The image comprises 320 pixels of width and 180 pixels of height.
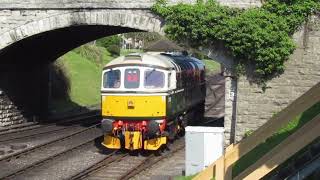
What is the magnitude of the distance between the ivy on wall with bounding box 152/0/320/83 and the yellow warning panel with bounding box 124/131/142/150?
3.57m

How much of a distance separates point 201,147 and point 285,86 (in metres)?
5.54

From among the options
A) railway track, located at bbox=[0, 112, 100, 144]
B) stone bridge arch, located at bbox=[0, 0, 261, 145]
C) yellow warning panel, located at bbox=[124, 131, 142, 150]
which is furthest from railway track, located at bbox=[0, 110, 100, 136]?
yellow warning panel, located at bbox=[124, 131, 142, 150]

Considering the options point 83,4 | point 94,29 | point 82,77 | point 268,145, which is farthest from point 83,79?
point 268,145

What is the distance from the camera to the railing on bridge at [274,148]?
8508 millimetres

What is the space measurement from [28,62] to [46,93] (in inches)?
113

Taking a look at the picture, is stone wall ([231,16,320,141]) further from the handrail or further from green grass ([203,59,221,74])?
green grass ([203,59,221,74])

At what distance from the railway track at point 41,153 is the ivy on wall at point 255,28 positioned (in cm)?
558

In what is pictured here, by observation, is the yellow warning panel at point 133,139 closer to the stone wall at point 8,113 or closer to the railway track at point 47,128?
the railway track at point 47,128

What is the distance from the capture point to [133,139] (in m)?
17.9

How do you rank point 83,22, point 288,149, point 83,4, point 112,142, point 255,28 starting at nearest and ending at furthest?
1. point 288,149
2. point 255,28
3. point 112,142
4. point 83,4
5. point 83,22

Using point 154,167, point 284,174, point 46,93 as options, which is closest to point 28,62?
point 46,93

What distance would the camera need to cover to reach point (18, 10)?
2020 cm

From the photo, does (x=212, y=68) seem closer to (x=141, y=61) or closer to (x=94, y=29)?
(x=94, y=29)

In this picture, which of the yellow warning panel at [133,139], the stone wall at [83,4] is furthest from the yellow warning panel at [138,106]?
the stone wall at [83,4]
